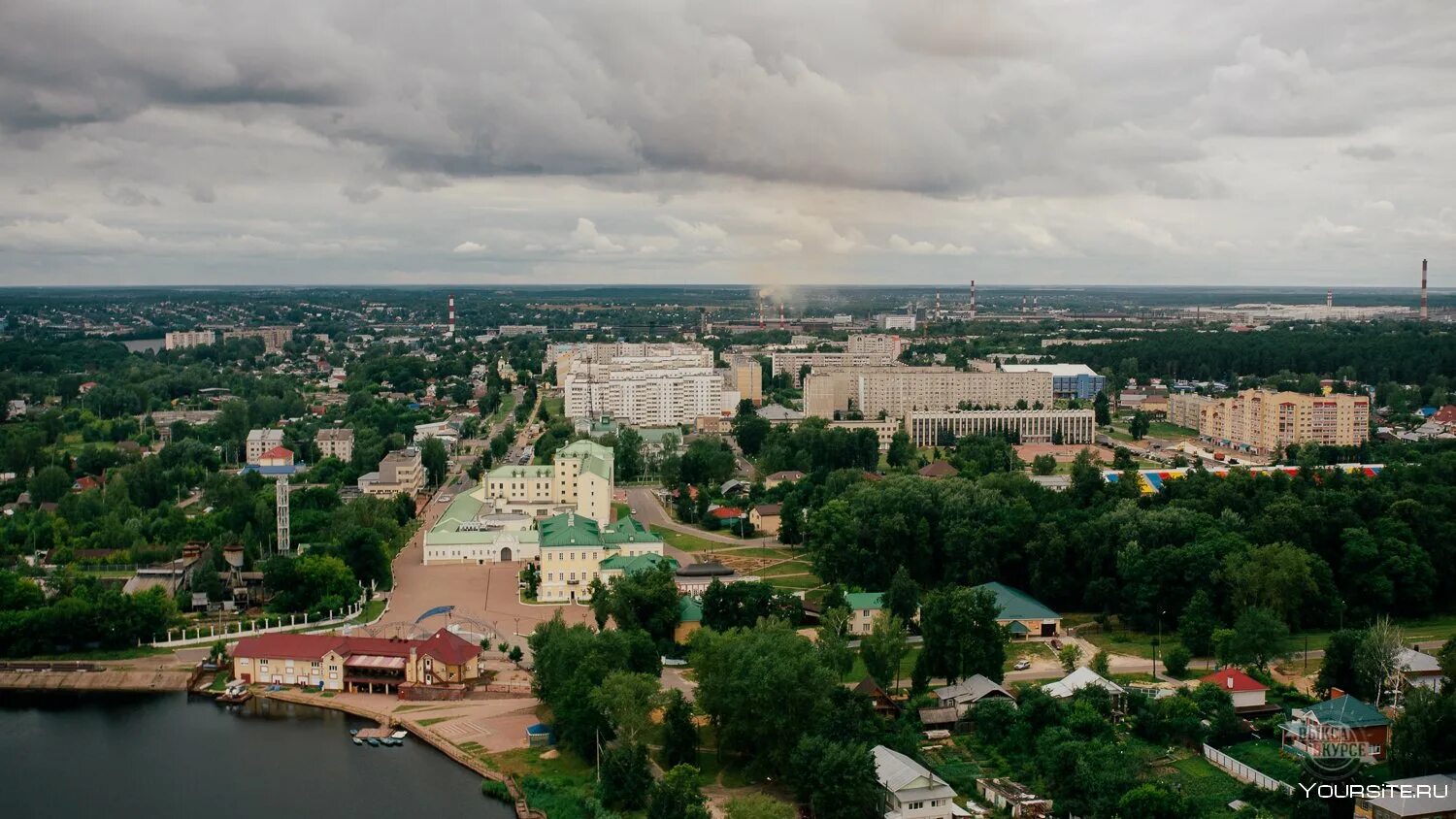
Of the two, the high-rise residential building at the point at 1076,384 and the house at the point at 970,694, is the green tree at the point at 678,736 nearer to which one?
the house at the point at 970,694

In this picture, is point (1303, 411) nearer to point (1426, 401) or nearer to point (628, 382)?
point (1426, 401)

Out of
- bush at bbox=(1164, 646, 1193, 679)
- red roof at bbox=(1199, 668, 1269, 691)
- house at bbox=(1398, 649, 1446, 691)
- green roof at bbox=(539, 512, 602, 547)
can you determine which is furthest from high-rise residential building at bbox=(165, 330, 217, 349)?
house at bbox=(1398, 649, 1446, 691)

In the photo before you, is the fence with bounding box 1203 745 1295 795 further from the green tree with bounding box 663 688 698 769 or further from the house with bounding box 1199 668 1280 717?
the green tree with bounding box 663 688 698 769

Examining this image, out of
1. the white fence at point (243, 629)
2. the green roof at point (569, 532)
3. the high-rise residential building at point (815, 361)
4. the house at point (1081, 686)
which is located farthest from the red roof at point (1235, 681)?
the high-rise residential building at point (815, 361)

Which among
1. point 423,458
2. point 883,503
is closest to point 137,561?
point 423,458

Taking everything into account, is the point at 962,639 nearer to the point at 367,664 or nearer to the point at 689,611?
the point at 689,611

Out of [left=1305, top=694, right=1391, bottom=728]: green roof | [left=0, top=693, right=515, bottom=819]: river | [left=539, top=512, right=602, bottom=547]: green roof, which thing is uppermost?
Result: [left=539, top=512, right=602, bottom=547]: green roof
